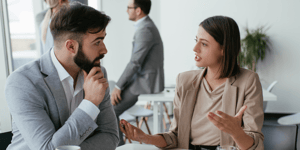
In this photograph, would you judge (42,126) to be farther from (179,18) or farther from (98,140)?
(179,18)

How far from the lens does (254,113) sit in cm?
147

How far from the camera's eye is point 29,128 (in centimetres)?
111

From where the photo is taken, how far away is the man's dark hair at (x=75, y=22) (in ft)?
4.06

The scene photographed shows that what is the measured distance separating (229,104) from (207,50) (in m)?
0.37

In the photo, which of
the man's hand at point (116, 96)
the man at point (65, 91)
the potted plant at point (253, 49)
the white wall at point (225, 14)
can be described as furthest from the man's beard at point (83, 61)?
the potted plant at point (253, 49)

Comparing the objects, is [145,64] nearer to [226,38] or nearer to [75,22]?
[226,38]

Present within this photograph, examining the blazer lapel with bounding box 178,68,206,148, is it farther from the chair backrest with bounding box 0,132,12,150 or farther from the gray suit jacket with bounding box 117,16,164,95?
the gray suit jacket with bounding box 117,16,164,95

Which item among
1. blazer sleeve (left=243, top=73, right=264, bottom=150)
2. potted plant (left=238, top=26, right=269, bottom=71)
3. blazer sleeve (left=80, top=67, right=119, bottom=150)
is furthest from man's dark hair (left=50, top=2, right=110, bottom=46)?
potted plant (left=238, top=26, right=269, bottom=71)

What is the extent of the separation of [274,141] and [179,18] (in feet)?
12.6

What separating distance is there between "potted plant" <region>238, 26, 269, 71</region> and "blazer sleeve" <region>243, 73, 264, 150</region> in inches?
167

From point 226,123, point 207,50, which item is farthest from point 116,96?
point 226,123

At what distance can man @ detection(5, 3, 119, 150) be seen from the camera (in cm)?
111

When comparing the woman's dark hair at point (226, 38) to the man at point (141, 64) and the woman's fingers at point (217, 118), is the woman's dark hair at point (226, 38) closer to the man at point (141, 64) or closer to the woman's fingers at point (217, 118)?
the woman's fingers at point (217, 118)

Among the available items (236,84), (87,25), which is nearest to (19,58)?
(87,25)
